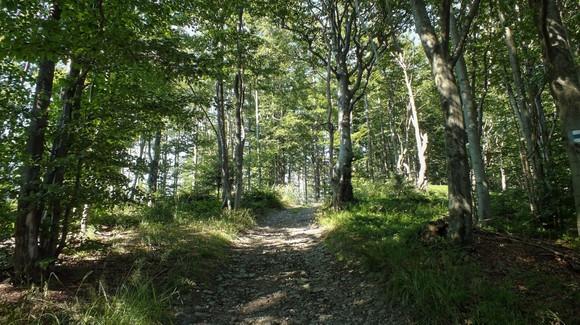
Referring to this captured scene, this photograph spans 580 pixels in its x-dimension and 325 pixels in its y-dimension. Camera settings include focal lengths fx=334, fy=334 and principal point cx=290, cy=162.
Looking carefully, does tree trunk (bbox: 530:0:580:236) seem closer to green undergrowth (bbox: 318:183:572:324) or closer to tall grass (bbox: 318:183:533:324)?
green undergrowth (bbox: 318:183:572:324)

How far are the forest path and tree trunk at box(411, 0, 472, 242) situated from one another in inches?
64.0

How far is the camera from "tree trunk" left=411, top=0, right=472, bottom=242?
197 inches

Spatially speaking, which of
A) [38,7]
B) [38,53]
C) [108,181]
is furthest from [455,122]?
[38,7]

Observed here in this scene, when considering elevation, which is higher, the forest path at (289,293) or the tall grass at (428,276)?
the tall grass at (428,276)

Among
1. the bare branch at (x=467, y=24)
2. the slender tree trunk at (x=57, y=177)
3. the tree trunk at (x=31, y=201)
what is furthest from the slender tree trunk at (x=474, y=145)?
the tree trunk at (x=31, y=201)

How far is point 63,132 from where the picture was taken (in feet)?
15.7

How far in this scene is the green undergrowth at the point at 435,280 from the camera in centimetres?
330

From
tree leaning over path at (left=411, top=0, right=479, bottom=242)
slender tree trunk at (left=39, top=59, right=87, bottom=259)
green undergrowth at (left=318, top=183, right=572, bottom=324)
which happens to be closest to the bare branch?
tree leaning over path at (left=411, top=0, right=479, bottom=242)

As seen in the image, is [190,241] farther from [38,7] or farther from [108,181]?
[38,7]

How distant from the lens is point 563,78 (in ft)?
12.4

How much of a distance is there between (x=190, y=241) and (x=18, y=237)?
10.3 ft

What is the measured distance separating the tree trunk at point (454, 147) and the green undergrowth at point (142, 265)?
414 centimetres

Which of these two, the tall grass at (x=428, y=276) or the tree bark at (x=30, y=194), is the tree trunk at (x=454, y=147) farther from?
the tree bark at (x=30, y=194)

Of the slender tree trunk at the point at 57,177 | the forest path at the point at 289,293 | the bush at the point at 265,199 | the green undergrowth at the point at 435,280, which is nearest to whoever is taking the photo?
the green undergrowth at the point at 435,280
